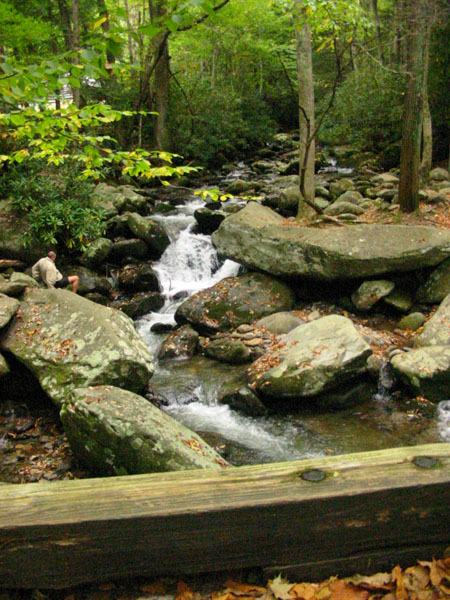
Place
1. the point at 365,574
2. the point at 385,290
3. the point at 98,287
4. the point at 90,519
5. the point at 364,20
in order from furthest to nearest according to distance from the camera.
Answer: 1. the point at 98,287
2. the point at 364,20
3. the point at 385,290
4. the point at 365,574
5. the point at 90,519

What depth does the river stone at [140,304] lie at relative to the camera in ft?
34.1

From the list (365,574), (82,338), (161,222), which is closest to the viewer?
(365,574)

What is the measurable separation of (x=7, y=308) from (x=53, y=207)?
5.09 meters

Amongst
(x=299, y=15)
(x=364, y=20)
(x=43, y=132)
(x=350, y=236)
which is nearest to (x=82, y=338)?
(x=43, y=132)

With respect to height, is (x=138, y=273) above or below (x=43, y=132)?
below

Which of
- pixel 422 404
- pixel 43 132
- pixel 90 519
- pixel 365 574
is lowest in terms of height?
pixel 422 404

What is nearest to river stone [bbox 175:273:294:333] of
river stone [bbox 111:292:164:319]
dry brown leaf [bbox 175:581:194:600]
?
river stone [bbox 111:292:164:319]

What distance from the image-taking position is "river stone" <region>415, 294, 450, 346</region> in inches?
288

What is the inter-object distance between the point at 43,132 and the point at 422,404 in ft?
18.8

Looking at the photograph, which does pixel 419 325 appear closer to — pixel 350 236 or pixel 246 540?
pixel 350 236

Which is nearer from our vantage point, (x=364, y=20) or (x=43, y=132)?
(x=43, y=132)

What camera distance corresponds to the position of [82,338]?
20.4ft

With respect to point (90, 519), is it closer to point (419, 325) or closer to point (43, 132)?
point (43, 132)

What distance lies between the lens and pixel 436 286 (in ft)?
29.3
